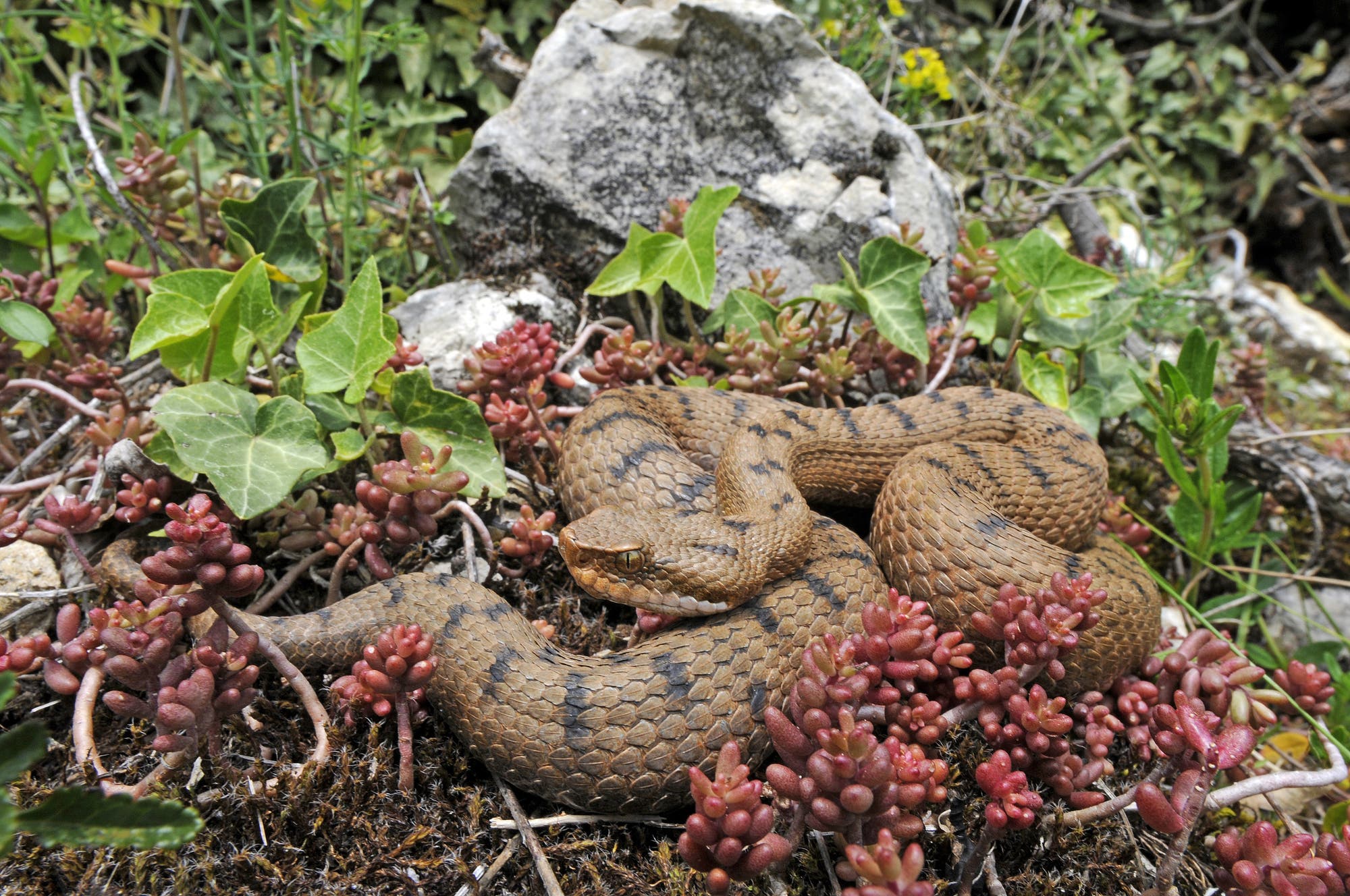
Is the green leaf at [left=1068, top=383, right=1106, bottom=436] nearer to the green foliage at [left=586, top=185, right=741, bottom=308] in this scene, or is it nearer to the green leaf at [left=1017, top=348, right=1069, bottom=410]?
the green leaf at [left=1017, top=348, right=1069, bottom=410]

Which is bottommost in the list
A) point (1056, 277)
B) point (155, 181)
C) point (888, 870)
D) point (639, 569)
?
point (639, 569)

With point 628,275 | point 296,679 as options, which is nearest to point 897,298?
point 628,275

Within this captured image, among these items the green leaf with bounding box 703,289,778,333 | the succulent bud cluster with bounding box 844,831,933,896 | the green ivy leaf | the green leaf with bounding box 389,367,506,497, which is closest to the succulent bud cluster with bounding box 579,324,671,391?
the green leaf with bounding box 703,289,778,333

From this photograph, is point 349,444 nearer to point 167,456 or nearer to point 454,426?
point 454,426

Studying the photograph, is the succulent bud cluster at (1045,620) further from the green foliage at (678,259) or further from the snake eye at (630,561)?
the green foliage at (678,259)

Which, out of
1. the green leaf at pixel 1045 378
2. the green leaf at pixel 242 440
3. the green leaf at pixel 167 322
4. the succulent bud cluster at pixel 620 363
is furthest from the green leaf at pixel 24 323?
the green leaf at pixel 1045 378

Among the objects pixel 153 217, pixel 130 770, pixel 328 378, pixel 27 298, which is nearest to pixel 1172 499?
pixel 328 378

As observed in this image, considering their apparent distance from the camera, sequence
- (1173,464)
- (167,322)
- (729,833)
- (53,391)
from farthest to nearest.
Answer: (1173,464) → (53,391) → (167,322) → (729,833)
